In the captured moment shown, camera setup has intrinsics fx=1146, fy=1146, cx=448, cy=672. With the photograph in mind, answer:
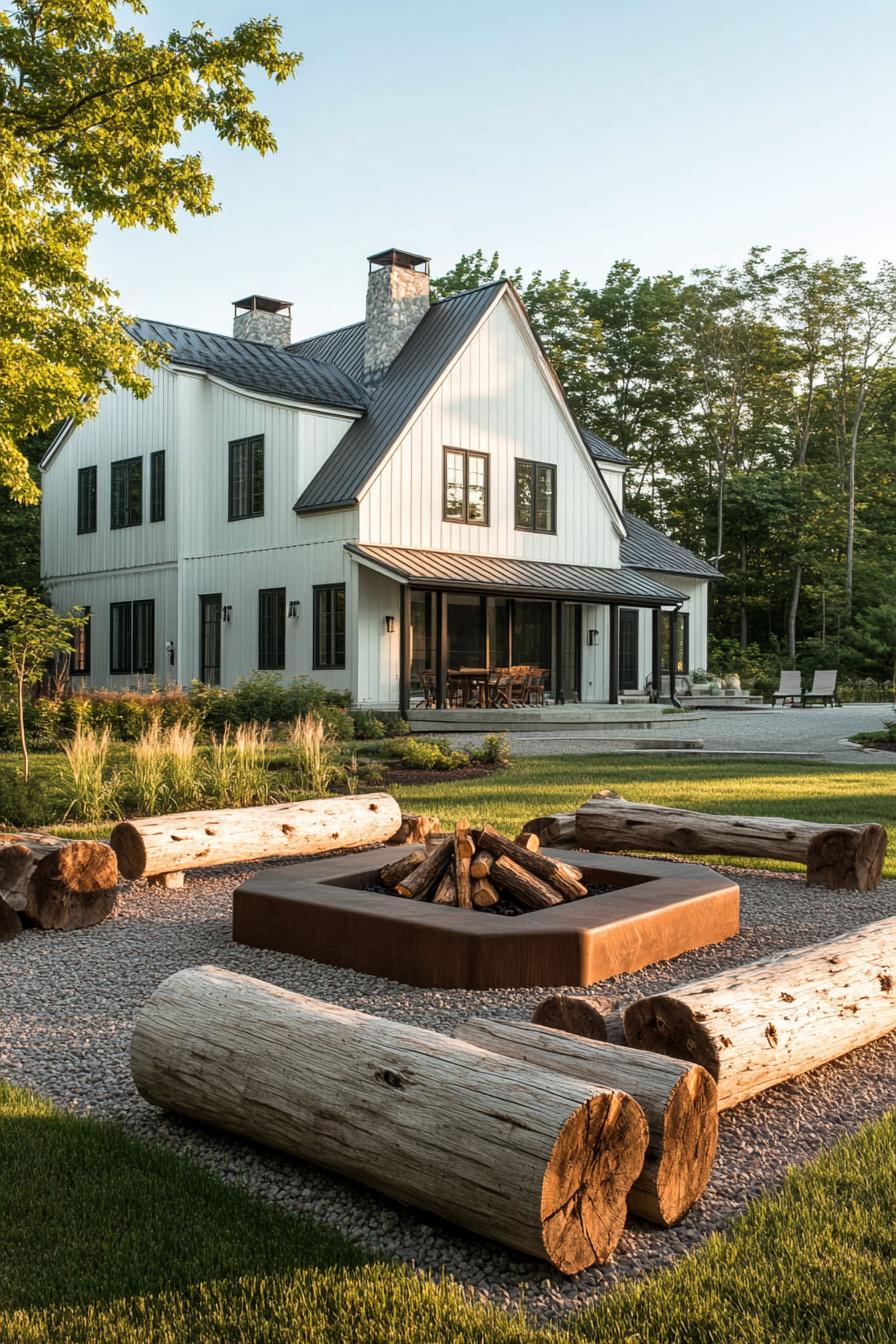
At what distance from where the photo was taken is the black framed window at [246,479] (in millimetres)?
25344

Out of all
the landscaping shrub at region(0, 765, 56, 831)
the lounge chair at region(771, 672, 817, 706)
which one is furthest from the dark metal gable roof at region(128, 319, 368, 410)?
the landscaping shrub at region(0, 765, 56, 831)

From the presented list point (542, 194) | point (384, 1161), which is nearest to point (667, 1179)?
point (384, 1161)

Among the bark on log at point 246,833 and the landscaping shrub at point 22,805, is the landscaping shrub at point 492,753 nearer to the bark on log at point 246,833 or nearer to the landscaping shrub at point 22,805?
the landscaping shrub at point 22,805

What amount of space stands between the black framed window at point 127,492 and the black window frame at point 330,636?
244 inches

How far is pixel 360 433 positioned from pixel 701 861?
57.1 feet

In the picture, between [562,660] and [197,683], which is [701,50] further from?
[562,660]

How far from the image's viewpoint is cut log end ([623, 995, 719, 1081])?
12.7 ft

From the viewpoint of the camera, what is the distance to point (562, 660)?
28.2 m

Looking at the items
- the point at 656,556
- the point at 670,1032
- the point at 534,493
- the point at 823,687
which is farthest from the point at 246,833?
the point at 656,556

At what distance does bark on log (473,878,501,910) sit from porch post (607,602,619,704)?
69.4 feet

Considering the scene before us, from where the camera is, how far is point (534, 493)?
27.2 meters

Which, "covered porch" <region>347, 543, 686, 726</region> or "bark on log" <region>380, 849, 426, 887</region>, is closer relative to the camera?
"bark on log" <region>380, 849, 426, 887</region>

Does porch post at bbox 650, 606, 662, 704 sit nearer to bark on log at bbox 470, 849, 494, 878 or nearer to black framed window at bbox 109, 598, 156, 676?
black framed window at bbox 109, 598, 156, 676

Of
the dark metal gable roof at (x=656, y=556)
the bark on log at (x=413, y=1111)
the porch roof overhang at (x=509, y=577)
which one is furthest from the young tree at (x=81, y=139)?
the dark metal gable roof at (x=656, y=556)
